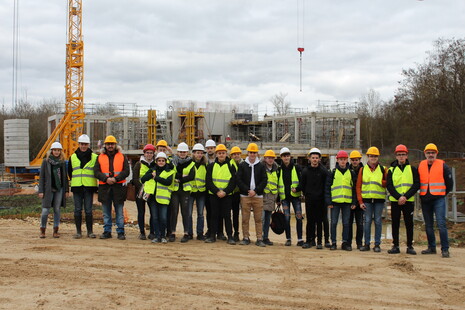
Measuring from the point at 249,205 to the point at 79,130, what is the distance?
132 ft

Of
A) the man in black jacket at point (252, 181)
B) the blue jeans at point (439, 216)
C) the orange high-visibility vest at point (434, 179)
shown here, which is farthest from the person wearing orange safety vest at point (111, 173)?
the blue jeans at point (439, 216)

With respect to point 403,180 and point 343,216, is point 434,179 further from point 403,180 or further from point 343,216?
point 343,216

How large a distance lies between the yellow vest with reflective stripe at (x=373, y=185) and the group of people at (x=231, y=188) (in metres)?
0.02

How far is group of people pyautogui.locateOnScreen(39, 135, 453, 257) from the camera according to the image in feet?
29.3

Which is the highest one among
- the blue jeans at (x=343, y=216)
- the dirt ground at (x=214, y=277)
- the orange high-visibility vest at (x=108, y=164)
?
the orange high-visibility vest at (x=108, y=164)

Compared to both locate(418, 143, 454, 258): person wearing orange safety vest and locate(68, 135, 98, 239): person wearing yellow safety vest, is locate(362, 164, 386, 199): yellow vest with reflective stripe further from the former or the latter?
locate(68, 135, 98, 239): person wearing yellow safety vest

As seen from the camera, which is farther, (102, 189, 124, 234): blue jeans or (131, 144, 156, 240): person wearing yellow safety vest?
(102, 189, 124, 234): blue jeans

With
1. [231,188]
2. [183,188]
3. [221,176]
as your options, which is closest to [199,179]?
[183,188]

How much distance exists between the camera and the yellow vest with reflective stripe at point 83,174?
9.42m

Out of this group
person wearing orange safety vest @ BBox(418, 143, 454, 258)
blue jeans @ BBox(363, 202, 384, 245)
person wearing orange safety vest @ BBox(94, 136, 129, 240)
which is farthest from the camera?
person wearing orange safety vest @ BBox(94, 136, 129, 240)

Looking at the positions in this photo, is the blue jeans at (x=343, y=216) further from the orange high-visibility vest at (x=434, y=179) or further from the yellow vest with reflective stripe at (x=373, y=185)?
the orange high-visibility vest at (x=434, y=179)

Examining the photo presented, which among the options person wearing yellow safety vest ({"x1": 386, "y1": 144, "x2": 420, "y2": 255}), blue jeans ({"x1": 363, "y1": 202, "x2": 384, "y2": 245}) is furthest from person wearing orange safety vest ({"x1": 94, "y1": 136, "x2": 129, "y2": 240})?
Result: person wearing yellow safety vest ({"x1": 386, "y1": 144, "x2": 420, "y2": 255})

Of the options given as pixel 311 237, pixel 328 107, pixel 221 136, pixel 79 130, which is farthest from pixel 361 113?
pixel 311 237

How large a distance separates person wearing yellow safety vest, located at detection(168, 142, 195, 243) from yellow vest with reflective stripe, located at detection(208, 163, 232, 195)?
42 centimetres
